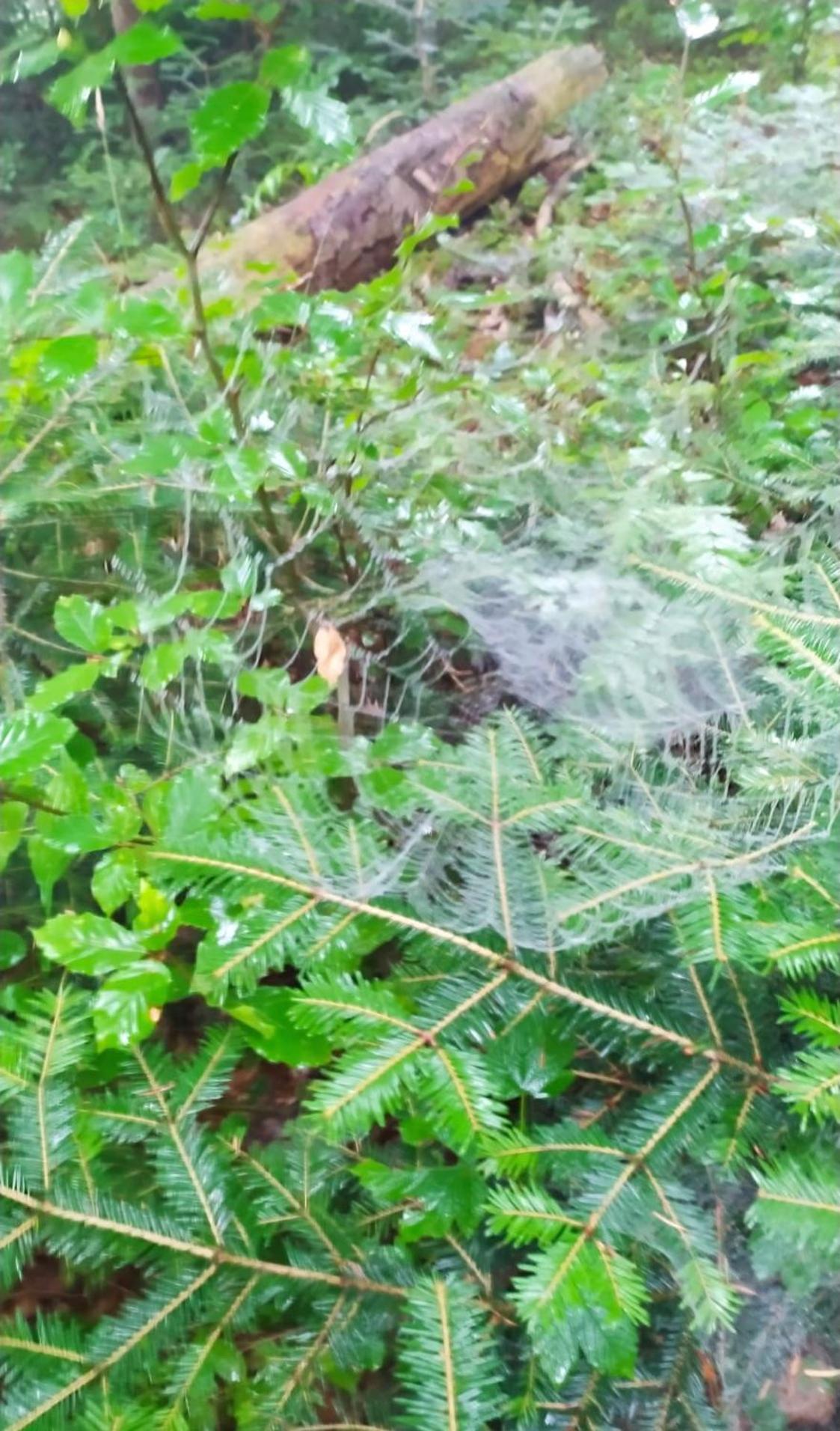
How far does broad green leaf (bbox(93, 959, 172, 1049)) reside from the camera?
0.73m

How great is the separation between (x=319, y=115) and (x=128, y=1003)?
35.4 inches

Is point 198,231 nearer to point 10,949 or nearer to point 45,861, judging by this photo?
point 45,861

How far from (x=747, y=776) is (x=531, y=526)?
2.19 ft

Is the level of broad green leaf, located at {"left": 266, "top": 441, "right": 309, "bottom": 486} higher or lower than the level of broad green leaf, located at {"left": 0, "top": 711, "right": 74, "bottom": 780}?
higher

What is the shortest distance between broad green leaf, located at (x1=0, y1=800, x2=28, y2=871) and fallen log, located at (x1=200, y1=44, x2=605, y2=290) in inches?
74.8

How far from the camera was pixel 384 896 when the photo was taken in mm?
797

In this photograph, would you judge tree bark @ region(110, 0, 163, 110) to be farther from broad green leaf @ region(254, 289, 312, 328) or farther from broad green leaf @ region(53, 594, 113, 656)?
broad green leaf @ region(53, 594, 113, 656)

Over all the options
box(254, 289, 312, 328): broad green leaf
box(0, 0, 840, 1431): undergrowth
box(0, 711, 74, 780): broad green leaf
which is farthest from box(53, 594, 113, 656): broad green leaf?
box(254, 289, 312, 328): broad green leaf

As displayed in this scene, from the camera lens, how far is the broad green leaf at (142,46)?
2.60ft

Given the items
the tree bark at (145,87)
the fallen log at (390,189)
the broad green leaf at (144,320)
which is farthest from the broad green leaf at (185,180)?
the fallen log at (390,189)

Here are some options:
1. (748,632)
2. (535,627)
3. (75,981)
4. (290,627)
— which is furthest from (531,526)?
(75,981)

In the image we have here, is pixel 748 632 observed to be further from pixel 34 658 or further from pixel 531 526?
pixel 34 658

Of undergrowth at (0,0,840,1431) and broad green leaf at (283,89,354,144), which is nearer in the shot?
undergrowth at (0,0,840,1431)

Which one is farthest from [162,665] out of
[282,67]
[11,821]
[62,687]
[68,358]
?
[282,67]
